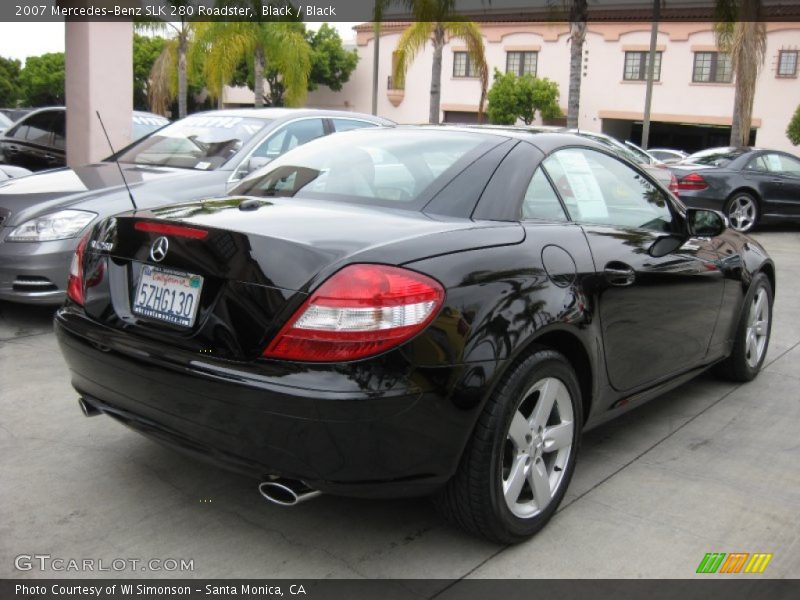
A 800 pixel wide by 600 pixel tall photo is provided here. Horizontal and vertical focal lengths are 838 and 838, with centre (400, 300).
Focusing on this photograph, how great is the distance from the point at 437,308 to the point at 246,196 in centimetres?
132

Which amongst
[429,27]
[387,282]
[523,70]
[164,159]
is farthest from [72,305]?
[523,70]

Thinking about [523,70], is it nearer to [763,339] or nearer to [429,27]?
[429,27]

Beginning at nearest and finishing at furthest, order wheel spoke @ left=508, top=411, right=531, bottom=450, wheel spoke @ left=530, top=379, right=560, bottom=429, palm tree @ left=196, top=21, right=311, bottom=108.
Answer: wheel spoke @ left=508, top=411, right=531, bottom=450
wheel spoke @ left=530, top=379, right=560, bottom=429
palm tree @ left=196, top=21, right=311, bottom=108

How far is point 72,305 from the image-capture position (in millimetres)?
3277

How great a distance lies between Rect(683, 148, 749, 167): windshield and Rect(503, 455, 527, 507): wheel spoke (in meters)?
11.7

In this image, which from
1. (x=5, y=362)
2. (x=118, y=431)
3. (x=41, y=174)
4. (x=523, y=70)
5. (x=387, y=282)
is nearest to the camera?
(x=387, y=282)

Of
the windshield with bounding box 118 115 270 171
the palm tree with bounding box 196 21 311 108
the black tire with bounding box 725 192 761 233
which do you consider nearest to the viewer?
the windshield with bounding box 118 115 270 171

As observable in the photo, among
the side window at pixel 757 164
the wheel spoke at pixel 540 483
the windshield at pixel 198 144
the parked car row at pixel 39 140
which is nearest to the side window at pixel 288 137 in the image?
the windshield at pixel 198 144

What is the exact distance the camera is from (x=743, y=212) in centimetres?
1327

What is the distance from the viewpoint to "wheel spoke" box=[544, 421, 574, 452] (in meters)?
3.11

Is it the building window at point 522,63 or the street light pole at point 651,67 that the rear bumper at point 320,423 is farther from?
the building window at point 522,63

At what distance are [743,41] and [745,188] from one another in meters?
10.3

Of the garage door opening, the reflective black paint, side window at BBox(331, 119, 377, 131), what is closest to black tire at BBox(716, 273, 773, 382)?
the reflective black paint

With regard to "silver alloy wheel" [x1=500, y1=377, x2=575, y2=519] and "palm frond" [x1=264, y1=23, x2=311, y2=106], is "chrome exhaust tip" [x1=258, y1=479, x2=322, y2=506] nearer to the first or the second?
"silver alloy wheel" [x1=500, y1=377, x2=575, y2=519]
